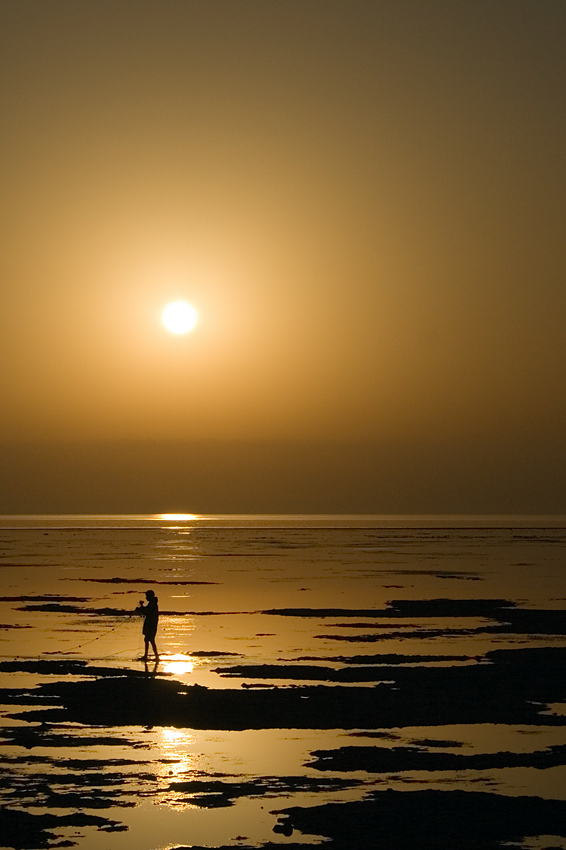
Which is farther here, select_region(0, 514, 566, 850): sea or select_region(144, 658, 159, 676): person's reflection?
select_region(144, 658, 159, 676): person's reflection

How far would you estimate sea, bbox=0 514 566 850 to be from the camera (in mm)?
15438

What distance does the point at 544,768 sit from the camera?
17750 mm

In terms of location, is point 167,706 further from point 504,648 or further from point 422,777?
point 504,648

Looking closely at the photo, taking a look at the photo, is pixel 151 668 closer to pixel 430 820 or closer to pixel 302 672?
pixel 302 672

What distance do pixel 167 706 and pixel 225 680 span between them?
3391mm

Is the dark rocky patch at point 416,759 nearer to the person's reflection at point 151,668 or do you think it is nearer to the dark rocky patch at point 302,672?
the dark rocky patch at point 302,672

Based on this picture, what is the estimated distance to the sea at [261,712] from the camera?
15438 millimetres

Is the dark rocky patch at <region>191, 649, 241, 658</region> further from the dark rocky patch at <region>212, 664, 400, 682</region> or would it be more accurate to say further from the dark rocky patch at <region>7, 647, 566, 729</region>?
the dark rocky patch at <region>7, 647, 566, 729</region>

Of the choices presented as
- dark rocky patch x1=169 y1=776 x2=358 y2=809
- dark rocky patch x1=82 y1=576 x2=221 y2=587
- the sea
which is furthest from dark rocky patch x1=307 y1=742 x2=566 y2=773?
dark rocky patch x1=82 y1=576 x2=221 y2=587

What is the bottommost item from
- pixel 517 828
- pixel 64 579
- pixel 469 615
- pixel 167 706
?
pixel 517 828

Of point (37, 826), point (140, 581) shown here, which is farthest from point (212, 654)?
point (140, 581)

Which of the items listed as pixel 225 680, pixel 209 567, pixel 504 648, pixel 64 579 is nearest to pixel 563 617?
pixel 504 648

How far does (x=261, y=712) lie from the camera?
2255 centimetres

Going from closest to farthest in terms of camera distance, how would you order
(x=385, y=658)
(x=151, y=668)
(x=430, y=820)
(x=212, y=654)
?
(x=430, y=820), (x=151, y=668), (x=385, y=658), (x=212, y=654)
